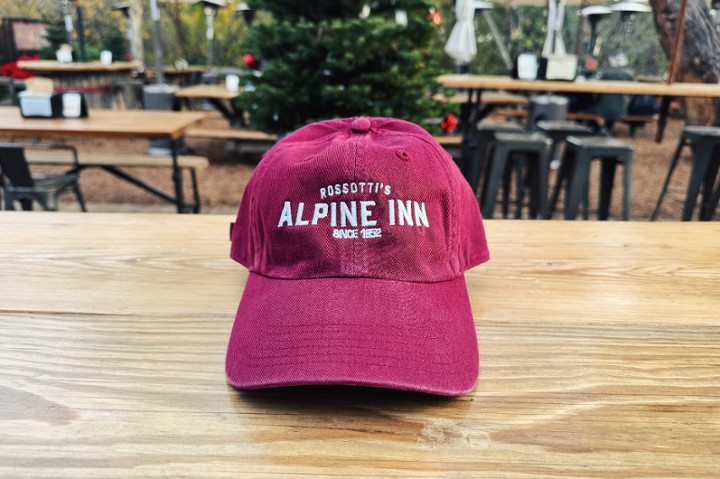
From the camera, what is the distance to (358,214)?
28.5 inches

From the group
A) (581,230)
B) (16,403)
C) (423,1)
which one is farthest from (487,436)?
(423,1)

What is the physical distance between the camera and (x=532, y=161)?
11.1ft

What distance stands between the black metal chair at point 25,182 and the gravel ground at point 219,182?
120 cm

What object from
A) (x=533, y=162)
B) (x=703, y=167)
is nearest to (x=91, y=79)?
(x=533, y=162)

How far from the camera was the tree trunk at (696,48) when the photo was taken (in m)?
4.02

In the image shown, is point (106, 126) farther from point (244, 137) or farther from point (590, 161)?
point (590, 161)

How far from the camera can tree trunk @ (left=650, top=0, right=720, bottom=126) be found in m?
4.02

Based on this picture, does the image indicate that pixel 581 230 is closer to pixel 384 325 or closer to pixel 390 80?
pixel 384 325

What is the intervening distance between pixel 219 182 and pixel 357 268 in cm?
479

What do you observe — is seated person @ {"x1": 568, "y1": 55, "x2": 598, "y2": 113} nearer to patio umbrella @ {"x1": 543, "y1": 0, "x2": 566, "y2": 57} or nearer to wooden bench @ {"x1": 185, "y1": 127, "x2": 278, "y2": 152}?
patio umbrella @ {"x1": 543, "y1": 0, "x2": 566, "y2": 57}

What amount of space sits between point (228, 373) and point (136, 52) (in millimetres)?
14065

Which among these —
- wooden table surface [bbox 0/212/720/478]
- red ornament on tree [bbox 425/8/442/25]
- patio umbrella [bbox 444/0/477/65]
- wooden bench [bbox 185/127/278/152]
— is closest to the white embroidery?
wooden table surface [bbox 0/212/720/478]

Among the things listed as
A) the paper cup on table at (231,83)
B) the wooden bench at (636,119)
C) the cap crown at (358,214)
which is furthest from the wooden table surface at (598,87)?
the wooden bench at (636,119)

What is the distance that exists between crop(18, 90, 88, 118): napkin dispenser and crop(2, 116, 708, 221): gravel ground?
1029 mm
